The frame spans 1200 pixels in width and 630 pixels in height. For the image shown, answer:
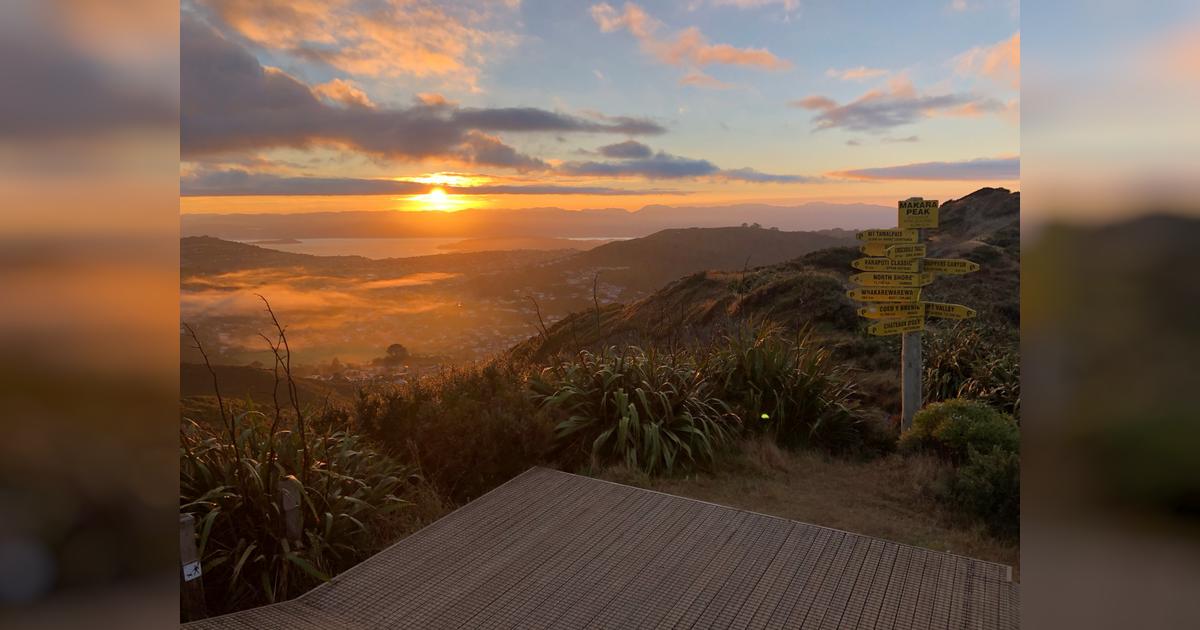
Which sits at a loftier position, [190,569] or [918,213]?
[918,213]

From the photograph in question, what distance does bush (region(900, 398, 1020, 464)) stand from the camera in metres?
5.27

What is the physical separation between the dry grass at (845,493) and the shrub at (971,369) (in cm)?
185

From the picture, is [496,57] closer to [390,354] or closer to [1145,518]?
[390,354]

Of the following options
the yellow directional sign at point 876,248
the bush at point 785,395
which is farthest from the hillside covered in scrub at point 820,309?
the yellow directional sign at point 876,248

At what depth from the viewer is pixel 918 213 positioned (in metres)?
6.27

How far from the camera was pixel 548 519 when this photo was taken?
4.04 metres

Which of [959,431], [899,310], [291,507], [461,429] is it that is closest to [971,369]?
[899,310]

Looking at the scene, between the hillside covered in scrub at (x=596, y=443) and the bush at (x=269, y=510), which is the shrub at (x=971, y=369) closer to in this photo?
the hillside covered in scrub at (x=596, y=443)

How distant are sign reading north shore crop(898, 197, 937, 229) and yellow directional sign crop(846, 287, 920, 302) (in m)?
0.56

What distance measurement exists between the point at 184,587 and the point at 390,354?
6689 millimetres

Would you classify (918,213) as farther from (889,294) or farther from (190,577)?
(190,577)

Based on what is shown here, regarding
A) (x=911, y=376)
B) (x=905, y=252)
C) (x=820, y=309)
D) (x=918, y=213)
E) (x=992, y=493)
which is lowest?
(x=992, y=493)

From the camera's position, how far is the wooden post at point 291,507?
3.33m

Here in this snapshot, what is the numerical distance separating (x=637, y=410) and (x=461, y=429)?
4.55ft
